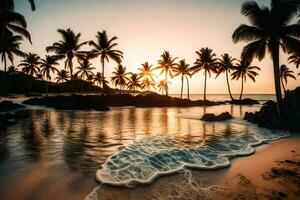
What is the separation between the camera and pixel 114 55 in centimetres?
4647

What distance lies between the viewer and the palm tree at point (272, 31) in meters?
17.2

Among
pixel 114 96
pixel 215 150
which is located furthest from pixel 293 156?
pixel 114 96

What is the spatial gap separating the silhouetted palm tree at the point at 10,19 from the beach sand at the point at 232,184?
20.9 meters

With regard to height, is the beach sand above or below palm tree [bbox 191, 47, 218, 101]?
below

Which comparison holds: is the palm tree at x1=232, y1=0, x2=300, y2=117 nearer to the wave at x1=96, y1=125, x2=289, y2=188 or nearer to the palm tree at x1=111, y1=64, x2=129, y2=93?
the wave at x1=96, y1=125, x2=289, y2=188

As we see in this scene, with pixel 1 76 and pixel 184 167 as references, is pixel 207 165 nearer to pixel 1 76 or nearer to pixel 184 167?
pixel 184 167

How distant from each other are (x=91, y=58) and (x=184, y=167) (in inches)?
1666

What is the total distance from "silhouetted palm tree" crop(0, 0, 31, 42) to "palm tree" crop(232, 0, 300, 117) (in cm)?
2002

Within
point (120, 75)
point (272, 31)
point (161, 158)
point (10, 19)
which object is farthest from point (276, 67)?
point (120, 75)

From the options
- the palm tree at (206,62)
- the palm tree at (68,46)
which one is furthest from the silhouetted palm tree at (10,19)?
the palm tree at (206,62)

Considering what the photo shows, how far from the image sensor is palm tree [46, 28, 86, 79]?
140 feet

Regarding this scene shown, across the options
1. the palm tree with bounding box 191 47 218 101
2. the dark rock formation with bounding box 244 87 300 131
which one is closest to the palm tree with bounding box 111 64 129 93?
the palm tree with bounding box 191 47 218 101

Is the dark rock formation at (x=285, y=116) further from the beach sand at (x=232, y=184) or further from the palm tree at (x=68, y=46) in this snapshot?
the palm tree at (x=68, y=46)

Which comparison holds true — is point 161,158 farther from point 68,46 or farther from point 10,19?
point 68,46
